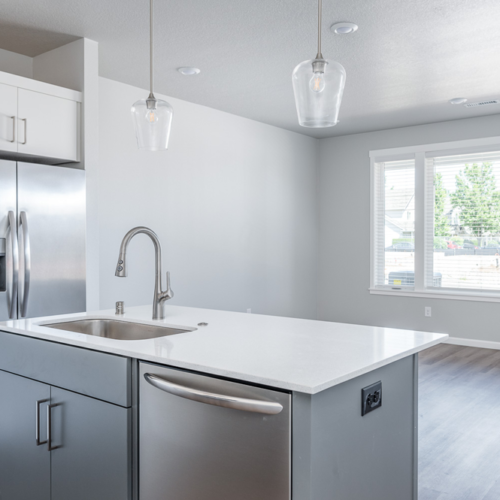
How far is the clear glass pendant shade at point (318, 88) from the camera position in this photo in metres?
1.54

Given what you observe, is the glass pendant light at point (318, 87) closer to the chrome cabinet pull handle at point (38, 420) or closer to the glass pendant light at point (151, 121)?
the glass pendant light at point (151, 121)

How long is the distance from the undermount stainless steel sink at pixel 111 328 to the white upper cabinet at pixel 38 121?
56.6 inches

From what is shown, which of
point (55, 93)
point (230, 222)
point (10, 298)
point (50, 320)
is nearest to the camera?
point (50, 320)

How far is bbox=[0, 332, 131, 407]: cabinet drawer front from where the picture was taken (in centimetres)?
161

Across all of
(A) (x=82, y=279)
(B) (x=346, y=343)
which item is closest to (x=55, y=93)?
(A) (x=82, y=279)

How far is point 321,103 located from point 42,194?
84.8 inches

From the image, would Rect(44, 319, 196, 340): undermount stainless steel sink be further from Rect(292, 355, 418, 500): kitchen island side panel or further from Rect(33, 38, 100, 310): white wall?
Rect(33, 38, 100, 310): white wall

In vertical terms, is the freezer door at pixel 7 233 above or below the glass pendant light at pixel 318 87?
below

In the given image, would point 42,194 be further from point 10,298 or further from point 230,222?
point 230,222

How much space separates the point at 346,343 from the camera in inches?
67.0

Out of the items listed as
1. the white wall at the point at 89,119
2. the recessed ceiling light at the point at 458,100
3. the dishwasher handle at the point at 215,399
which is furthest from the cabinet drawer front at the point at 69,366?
the recessed ceiling light at the point at 458,100

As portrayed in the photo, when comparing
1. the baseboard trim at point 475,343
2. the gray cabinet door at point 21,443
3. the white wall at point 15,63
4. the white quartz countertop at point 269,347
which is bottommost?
the baseboard trim at point 475,343

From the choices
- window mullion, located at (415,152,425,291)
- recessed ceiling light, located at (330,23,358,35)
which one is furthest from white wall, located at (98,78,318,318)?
recessed ceiling light, located at (330,23,358,35)

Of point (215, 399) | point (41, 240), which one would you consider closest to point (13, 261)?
point (41, 240)
